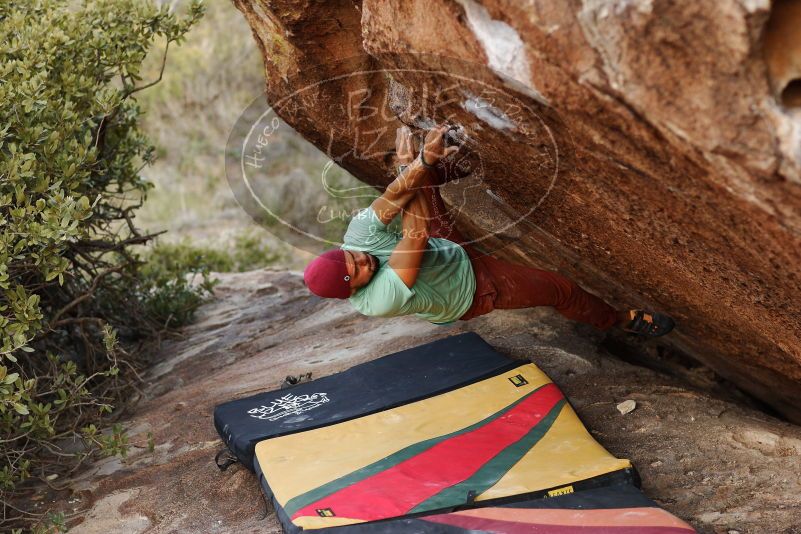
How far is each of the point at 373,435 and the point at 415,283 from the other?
0.79m

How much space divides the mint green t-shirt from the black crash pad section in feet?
2.12

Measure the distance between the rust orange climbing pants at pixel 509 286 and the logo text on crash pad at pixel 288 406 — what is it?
897 mm

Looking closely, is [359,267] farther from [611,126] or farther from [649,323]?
[649,323]

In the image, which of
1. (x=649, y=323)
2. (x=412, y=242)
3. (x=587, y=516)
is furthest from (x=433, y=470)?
(x=649, y=323)

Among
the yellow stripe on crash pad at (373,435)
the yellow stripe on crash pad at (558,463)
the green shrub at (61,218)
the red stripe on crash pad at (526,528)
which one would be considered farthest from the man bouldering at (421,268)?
the green shrub at (61,218)

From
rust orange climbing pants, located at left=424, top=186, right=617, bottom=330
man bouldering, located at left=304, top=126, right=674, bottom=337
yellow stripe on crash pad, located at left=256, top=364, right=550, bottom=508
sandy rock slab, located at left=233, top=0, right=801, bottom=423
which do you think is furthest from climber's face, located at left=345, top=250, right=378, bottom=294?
yellow stripe on crash pad, located at left=256, top=364, right=550, bottom=508

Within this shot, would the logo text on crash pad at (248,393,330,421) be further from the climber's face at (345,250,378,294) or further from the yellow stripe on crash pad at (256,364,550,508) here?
the climber's face at (345,250,378,294)

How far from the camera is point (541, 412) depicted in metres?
3.64

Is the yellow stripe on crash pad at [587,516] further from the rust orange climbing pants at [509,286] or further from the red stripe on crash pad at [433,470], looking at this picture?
the rust orange climbing pants at [509,286]

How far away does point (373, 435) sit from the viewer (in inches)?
142

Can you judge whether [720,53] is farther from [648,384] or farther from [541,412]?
[648,384]

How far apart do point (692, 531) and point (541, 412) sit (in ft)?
3.37

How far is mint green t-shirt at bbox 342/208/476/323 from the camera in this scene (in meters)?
3.19

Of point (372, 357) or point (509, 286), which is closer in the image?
point (509, 286)
